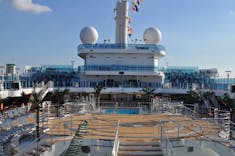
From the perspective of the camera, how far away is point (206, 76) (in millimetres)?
38094

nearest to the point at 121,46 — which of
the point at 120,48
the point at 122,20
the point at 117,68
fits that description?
the point at 120,48

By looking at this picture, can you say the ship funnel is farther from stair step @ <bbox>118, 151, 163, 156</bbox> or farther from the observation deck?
stair step @ <bbox>118, 151, 163, 156</bbox>

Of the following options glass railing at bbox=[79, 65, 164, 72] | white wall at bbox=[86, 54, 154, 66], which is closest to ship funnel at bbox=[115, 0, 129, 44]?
white wall at bbox=[86, 54, 154, 66]

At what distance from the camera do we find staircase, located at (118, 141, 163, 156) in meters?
8.42

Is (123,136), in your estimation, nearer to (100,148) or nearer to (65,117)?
(100,148)

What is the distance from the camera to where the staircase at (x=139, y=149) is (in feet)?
27.6

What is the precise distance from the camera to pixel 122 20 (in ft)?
110

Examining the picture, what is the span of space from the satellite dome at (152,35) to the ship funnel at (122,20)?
251cm

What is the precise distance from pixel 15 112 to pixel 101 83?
1691 centimetres

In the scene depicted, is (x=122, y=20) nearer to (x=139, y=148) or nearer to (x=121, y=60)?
(x=121, y=60)

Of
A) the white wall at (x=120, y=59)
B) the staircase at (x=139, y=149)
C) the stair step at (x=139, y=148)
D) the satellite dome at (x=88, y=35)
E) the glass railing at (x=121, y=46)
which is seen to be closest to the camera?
the staircase at (x=139, y=149)

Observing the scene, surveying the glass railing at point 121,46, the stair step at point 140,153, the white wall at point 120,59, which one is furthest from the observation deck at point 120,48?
the stair step at point 140,153

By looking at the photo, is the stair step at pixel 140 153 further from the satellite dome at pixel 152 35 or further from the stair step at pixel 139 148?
the satellite dome at pixel 152 35

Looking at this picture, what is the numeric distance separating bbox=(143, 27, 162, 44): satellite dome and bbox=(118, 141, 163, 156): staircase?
2661cm
